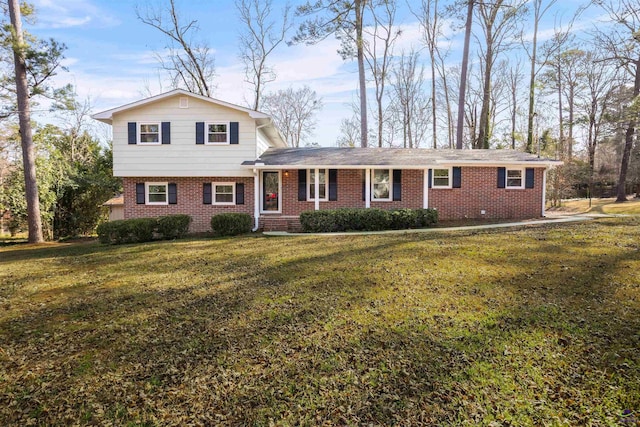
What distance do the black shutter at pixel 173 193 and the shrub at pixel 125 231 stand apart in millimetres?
3212

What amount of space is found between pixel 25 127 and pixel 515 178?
19.2 meters

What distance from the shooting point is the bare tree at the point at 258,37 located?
23706 millimetres

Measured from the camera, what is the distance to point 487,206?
1469 centimetres

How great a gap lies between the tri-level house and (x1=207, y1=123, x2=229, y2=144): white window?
39mm

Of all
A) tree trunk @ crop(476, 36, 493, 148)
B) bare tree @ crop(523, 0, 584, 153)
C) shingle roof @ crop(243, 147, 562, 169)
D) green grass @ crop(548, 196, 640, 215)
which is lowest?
green grass @ crop(548, 196, 640, 215)

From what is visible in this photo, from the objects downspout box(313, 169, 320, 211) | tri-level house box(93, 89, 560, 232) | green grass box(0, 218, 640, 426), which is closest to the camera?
green grass box(0, 218, 640, 426)

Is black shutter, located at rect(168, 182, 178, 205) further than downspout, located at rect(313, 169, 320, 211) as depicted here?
Yes

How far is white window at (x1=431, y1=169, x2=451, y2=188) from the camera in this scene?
14703 millimetres

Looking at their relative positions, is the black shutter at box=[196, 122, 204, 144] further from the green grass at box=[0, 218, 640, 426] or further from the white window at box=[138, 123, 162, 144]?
the green grass at box=[0, 218, 640, 426]

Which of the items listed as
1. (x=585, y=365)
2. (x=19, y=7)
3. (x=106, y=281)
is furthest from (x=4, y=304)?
(x=19, y=7)

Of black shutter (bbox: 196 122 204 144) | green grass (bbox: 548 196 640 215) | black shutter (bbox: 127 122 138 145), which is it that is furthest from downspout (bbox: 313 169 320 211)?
Result: green grass (bbox: 548 196 640 215)

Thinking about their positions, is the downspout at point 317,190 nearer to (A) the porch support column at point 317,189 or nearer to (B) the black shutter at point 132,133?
(A) the porch support column at point 317,189

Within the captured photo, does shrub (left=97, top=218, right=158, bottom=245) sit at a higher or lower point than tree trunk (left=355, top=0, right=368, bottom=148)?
lower

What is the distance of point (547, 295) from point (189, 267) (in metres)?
5.99
